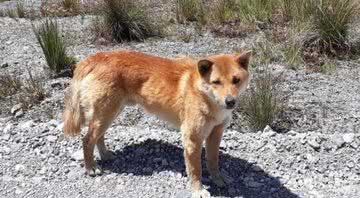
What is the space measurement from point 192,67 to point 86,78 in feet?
3.44

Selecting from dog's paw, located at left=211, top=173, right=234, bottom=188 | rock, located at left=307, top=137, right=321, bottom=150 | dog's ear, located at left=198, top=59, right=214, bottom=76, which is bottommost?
dog's paw, located at left=211, top=173, right=234, bottom=188

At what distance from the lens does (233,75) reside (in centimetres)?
462

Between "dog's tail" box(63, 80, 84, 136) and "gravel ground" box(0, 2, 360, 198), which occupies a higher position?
"dog's tail" box(63, 80, 84, 136)

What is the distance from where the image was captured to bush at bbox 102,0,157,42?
31.9 feet

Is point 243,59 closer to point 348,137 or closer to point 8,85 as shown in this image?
point 348,137

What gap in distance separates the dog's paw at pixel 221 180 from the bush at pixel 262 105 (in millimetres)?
1256

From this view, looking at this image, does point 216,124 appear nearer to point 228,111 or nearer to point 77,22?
point 228,111

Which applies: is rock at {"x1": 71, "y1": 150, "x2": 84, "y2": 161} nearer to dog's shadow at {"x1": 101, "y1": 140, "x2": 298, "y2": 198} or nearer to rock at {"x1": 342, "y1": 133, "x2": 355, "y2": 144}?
dog's shadow at {"x1": 101, "y1": 140, "x2": 298, "y2": 198}

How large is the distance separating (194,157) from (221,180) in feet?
1.58

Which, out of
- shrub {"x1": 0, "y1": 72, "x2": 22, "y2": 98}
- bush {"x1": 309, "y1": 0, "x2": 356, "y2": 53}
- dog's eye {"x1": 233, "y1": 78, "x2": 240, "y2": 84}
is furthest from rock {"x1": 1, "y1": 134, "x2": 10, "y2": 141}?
bush {"x1": 309, "y1": 0, "x2": 356, "y2": 53}

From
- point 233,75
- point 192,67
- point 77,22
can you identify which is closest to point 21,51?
point 77,22

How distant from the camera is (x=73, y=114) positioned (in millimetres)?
5418

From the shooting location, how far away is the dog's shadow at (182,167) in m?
5.20

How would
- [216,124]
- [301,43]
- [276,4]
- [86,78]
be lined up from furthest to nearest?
[276,4] → [301,43] → [86,78] → [216,124]
